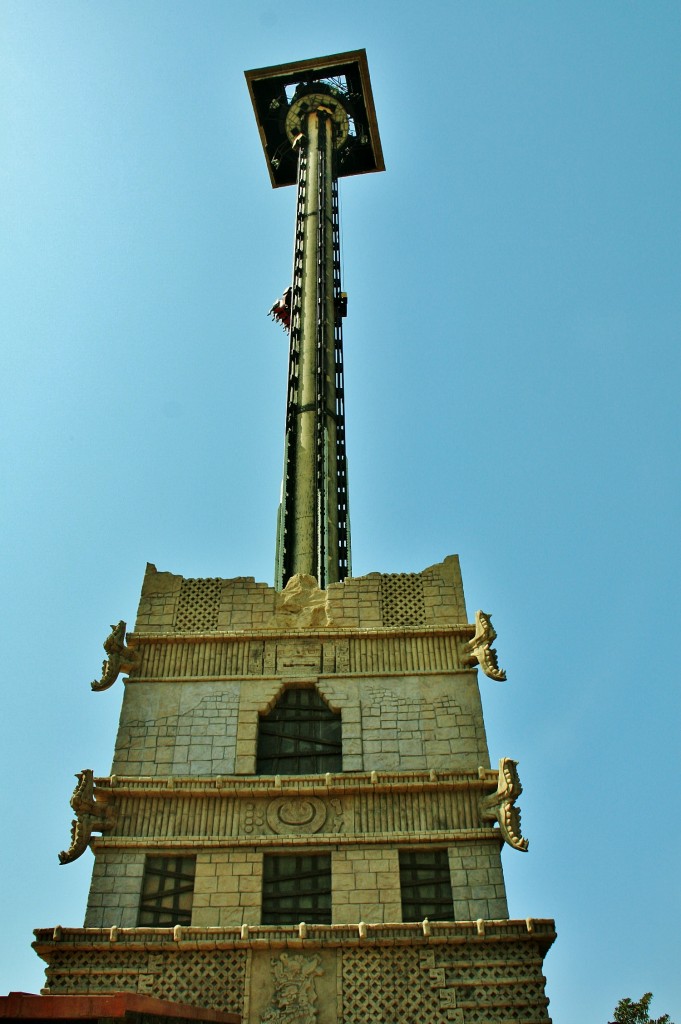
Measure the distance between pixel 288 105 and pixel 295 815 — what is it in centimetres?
3423

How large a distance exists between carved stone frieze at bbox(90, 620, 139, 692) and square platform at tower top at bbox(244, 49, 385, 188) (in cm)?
2919

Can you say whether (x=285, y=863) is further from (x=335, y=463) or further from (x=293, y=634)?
(x=335, y=463)

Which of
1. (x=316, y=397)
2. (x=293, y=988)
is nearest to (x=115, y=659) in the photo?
(x=293, y=988)

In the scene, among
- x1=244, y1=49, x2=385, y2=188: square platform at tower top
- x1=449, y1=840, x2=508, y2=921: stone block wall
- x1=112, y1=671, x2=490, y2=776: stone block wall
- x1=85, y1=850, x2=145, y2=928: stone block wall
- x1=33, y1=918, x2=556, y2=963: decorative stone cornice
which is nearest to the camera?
x1=33, y1=918, x2=556, y2=963: decorative stone cornice

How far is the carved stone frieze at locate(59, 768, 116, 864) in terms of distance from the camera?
14.5 metres

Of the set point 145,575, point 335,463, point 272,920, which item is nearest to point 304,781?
point 272,920

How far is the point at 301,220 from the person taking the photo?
110ft

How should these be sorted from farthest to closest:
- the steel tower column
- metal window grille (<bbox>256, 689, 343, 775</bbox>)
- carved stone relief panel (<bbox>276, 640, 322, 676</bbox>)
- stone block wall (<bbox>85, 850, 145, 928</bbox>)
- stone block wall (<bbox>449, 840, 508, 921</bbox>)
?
the steel tower column, carved stone relief panel (<bbox>276, 640, 322, 676</bbox>), metal window grille (<bbox>256, 689, 343, 775</bbox>), stone block wall (<bbox>85, 850, 145, 928</bbox>), stone block wall (<bbox>449, 840, 508, 921</bbox>)

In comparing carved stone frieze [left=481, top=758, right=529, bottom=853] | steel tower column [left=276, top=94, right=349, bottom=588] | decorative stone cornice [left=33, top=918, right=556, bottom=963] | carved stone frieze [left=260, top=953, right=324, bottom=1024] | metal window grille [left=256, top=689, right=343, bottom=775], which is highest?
steel tower column [left=276, top=94, right=349, bottom=588]

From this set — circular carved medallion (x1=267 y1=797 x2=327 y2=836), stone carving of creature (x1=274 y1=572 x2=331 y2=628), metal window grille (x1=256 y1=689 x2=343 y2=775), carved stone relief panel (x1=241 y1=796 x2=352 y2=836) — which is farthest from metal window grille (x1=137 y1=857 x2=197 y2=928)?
stone carving of creature (x1=274 y1=572 x2=331 y2=628)

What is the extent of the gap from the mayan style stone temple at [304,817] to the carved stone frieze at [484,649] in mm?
36

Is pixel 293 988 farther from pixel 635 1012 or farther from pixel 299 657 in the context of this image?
pixel 635 1012

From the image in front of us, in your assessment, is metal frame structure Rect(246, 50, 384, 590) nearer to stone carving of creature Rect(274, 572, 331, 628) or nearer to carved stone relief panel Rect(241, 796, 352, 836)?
stone carving of creature Rect(274, 572, 331, 628)

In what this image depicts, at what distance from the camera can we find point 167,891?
563 inches
